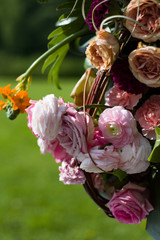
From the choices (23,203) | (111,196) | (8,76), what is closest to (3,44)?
(8,76)

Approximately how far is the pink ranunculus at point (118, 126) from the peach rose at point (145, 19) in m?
0.11

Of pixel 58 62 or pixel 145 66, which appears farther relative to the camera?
pixel 58 62

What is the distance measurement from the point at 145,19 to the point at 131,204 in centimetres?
30

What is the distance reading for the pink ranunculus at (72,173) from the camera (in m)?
0.68

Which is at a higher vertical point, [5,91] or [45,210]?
[5,91]

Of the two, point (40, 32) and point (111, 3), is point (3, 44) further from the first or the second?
point (111, 3)

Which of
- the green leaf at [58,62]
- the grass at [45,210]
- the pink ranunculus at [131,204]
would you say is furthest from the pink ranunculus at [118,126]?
the grass at [45,210]

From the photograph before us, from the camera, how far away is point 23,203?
9.92 feet

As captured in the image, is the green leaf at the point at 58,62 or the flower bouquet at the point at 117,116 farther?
the green leaf at the point at 58,62

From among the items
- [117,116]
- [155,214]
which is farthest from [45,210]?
[117,116]

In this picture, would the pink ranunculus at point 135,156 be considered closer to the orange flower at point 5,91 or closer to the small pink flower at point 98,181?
the small pink flower at point 98,181

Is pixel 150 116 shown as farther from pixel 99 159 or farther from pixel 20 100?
pixel 20 100

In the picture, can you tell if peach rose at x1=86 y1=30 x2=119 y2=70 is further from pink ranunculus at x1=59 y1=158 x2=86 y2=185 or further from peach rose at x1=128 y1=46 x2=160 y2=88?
pink ranunculus at x1=59 y1=158 x2=86 y2=185

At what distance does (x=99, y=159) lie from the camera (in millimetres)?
619
